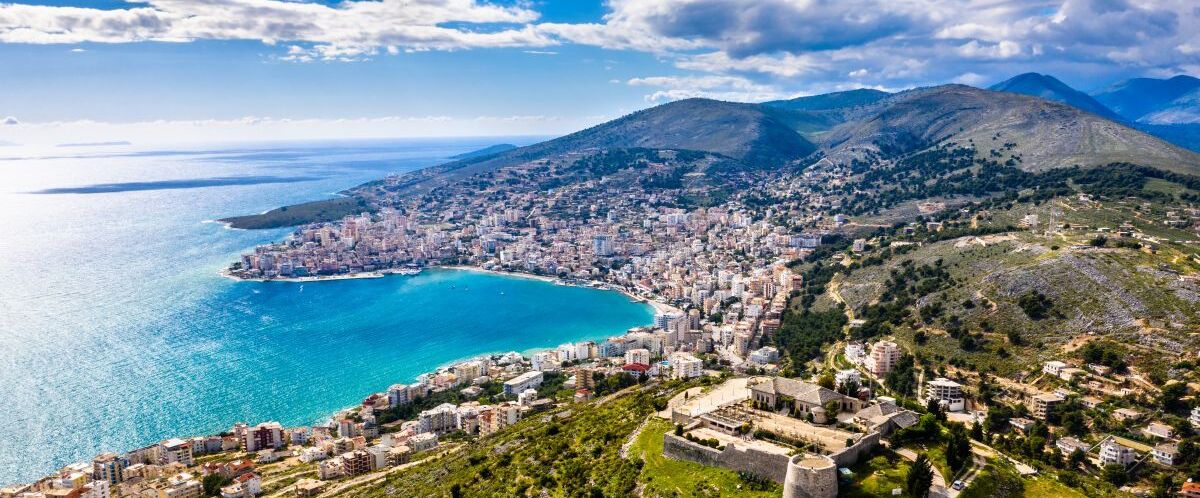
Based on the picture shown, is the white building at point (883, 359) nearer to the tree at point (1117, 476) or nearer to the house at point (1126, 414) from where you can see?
the house at point (1126, 414)

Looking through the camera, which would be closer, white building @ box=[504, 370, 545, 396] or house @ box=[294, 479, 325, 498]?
house @ box=[294, 479, 325, 498]

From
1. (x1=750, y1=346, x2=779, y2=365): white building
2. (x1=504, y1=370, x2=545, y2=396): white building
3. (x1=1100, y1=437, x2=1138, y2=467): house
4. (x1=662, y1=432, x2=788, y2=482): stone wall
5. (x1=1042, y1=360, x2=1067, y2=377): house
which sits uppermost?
(x1=662, y1=432, x2=788, y2=482): stone wall

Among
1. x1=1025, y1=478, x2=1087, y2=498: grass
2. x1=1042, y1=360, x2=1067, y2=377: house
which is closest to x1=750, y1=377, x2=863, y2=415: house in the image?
x1=1025, y1=478, x2=1087, y2=498: grass

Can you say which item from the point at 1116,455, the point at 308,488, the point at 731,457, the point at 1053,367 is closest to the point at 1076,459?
the point at 1116,455

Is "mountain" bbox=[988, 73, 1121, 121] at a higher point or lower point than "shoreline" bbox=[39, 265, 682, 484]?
higher

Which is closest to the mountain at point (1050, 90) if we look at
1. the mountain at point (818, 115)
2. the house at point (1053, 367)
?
the mountain at point (818, 115)

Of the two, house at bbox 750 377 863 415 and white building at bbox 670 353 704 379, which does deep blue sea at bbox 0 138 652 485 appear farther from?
house at bbox 750 377 863 415

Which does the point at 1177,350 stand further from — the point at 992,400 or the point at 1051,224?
the point at 1051,224
